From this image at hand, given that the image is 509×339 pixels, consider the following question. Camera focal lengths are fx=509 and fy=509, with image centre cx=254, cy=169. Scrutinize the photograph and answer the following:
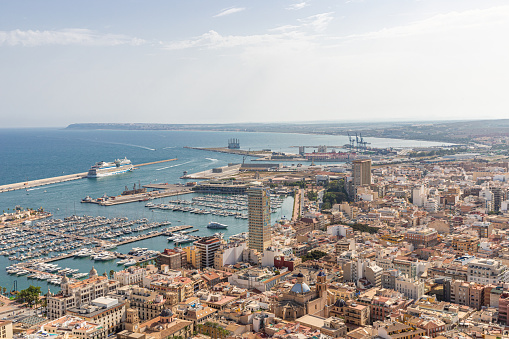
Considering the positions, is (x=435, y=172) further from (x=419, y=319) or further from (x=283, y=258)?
(x=419, y=319)

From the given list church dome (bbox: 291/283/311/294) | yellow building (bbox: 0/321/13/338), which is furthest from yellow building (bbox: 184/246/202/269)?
yellow building (bbox: 0/321/13/338)

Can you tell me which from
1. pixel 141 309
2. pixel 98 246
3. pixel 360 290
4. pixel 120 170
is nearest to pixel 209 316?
pixel 141 309

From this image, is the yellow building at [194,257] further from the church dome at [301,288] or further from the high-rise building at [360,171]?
the high-rise building at [360,171]

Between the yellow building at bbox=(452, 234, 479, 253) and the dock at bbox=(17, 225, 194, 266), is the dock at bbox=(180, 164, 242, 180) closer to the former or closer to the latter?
the dock at bbox=(17, 225, 194, 266)

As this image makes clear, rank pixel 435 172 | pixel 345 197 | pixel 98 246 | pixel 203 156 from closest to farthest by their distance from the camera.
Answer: pixel 98 246 < pixel 345 197 < pixel 435 172 < pixel 203 156

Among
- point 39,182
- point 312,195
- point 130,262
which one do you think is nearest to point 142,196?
point 39,182

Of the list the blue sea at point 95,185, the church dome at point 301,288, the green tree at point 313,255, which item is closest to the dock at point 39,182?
the blue sea at point 95,185
